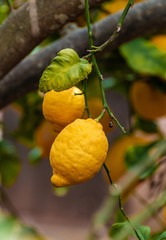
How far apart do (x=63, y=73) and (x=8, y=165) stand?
658 millimetres

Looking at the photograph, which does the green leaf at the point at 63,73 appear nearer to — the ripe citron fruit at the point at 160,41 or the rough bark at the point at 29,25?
the rough bark at the point at 29,25

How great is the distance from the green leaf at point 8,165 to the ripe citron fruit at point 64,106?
61 centimetres

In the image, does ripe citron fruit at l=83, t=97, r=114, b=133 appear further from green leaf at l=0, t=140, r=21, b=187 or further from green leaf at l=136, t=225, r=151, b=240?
green leaf at l=0, t=140, r=21, b=187

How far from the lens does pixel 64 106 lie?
31 centimetres

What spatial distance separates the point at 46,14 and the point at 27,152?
92 cm

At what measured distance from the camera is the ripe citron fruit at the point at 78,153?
28 cm

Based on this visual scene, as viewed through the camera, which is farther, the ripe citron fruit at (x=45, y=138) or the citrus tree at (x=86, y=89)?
the ripe citron fruit at (x=45, y=138)

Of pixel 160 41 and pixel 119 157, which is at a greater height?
pixel 160 41

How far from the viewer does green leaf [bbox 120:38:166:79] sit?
1.88 ft

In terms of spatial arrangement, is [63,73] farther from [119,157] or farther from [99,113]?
[119,157]

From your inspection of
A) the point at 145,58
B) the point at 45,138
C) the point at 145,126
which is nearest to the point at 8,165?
the point at 45,138

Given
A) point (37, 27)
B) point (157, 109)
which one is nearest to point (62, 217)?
point (157, 109)

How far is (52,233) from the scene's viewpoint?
1.10 metres

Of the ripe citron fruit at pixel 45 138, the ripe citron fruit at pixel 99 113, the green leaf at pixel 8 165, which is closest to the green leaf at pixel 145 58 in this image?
the ripe citron fruit at pixel 99 113
